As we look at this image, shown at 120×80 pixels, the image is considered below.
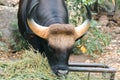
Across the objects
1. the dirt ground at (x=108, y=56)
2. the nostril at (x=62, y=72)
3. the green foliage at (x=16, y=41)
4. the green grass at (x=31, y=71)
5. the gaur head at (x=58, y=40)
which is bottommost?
the dirt ground at (x=108, y=56)

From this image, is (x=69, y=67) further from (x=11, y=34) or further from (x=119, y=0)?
(x=119, y=0)

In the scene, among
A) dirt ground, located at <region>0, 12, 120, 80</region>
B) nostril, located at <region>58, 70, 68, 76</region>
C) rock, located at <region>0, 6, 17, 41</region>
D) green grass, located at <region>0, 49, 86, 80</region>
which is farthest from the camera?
rock, located at <region>0, 6, 17, 41</region>

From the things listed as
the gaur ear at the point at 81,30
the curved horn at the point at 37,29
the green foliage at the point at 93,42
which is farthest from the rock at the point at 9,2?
the gaur ear at the point at 81,30

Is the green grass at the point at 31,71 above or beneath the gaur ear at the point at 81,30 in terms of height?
beneath

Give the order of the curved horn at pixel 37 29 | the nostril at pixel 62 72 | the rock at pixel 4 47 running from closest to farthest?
1. the nostril at pixel 62 72
2. the curved horn at pixel 37 29
3. the rock at pixel 4 47

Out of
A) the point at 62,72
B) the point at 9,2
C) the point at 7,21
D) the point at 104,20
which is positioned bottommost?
the point at 104,20

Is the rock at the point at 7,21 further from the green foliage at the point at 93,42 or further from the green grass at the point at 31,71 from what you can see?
the green grass at the point at 31,71

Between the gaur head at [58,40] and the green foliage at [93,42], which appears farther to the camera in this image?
the green foliage at [93,42]

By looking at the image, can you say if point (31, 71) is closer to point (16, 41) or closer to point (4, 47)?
point (4, 47)

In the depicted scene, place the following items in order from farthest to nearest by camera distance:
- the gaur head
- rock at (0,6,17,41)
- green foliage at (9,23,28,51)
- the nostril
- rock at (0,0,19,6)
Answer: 1. rock at (0,0,19,6)
2. rock at (0,6,17,41)
3. green foliage at (9,23,28,51)
4. the gaur head
5. the nostril

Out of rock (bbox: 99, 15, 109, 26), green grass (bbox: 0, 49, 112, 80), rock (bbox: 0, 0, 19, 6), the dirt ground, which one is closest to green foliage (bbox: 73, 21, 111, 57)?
the dirt ground

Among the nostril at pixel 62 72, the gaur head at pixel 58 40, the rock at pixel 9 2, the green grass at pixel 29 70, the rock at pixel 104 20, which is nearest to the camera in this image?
the green grass at pixel 29 70

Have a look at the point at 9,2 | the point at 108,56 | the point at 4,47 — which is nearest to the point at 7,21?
the point at 4,47

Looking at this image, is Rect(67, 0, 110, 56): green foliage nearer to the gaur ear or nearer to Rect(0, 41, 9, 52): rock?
Rect(0, 41, 9, 52): rock
